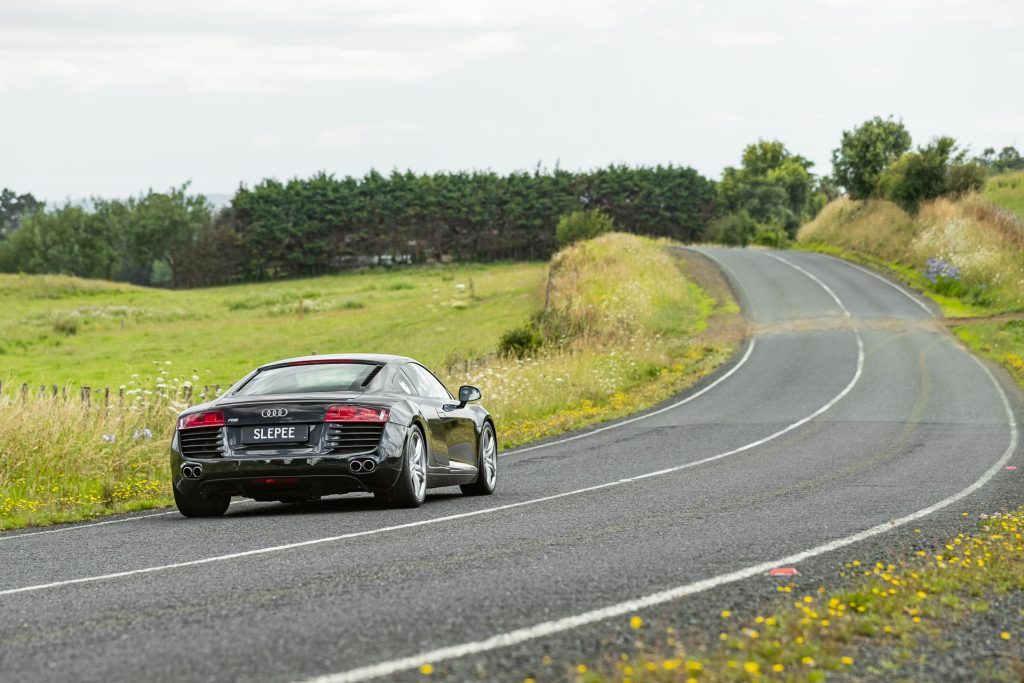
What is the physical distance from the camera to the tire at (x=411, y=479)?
11070mm

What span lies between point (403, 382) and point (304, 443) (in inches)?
58.8

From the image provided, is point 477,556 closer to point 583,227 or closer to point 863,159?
point 863,159

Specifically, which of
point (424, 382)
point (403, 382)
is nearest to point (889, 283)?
point (424, 382)

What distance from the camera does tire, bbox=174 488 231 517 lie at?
11.2 meters

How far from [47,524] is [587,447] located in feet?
29.1

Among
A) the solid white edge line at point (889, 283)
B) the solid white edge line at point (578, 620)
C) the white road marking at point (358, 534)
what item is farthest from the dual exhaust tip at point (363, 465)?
the solid white edge line at point (889, 283)

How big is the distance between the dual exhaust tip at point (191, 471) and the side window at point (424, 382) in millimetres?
2272

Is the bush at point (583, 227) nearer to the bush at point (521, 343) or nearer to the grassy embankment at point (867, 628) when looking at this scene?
the bush at point (521, 343)

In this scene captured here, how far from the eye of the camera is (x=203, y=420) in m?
10.9

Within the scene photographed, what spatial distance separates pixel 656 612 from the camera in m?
6.44

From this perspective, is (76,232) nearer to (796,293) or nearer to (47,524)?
(796,293)

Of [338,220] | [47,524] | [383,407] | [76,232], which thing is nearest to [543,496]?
[383,407]

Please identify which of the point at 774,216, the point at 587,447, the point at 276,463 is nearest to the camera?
the point at 276,463

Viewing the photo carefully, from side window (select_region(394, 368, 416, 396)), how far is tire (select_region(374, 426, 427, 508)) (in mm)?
522
